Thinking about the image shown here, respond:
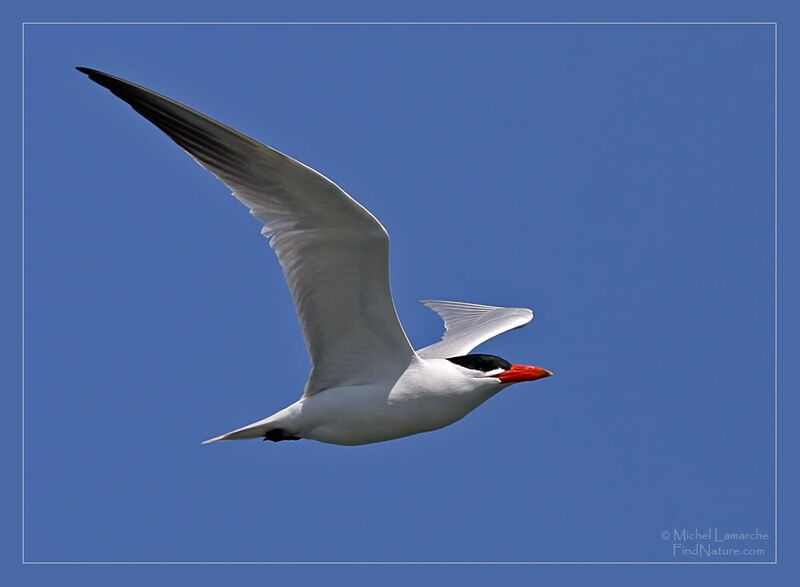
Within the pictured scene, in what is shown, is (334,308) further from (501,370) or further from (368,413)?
(501,370)

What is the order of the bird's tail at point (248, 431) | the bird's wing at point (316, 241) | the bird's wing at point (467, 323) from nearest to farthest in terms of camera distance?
the bird's wing at point (316, 241)
the bird's tail at point (248, 431)
the bird's wing at point (467, 323)

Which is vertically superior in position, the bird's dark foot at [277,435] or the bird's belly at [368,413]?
the bird's belly at [368,413]

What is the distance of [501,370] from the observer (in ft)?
30.5

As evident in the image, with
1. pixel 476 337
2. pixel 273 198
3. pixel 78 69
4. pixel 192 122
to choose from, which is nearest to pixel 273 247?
pixel 273 198

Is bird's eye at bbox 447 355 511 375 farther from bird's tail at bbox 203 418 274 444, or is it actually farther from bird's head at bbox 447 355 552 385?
bird's tail at bbox 203 418 274 444

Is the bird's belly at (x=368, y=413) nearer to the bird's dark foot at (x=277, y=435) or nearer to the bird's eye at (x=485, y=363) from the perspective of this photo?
the bird's dark foot at (x=277, y=435)

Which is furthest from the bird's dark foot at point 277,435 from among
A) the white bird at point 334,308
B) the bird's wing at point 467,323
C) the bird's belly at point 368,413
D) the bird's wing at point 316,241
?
the bird's wing at point 467,323

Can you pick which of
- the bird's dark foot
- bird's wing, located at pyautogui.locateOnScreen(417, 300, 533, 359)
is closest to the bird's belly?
the bird's dark foot

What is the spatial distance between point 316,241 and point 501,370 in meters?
1.86

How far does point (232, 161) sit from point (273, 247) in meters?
0.70

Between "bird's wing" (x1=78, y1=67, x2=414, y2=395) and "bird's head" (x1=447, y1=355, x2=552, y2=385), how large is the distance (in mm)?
529

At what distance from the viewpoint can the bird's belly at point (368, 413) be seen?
355 inches

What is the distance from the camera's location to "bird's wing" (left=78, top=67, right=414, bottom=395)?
8.24 metres

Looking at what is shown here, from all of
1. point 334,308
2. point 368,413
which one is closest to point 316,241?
point 334,308
